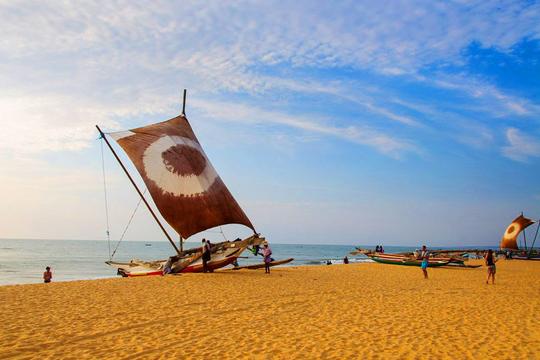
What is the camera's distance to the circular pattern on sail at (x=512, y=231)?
58281mm

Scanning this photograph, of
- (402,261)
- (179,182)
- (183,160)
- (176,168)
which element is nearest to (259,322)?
(179,182)

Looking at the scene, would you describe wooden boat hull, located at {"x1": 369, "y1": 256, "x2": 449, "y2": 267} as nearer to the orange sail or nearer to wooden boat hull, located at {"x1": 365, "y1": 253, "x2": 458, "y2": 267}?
wooden boat hull, located at {"x1": 365, "y1": 253, "x2": 458, "y2": 267}

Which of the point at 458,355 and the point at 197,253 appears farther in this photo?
the point at 197,253

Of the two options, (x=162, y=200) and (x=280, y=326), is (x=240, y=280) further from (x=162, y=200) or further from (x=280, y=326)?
(x=280, y=326)

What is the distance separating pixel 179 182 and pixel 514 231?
5604 cm

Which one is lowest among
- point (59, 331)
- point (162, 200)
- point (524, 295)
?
point (524, 295)

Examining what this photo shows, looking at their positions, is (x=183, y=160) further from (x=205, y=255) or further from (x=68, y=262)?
(x=68, y=262)

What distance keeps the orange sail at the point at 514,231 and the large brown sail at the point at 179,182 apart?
168 ft

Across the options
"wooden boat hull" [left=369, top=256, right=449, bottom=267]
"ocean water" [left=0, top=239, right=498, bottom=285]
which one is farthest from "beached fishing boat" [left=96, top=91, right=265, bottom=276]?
"wooden boat hull" [left=369, top=256, right=449, bottom=267]

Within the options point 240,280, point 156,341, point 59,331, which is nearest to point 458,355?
point 156,341

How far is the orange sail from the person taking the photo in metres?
57.8

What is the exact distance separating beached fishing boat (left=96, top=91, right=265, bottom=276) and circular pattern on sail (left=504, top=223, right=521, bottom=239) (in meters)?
51.5

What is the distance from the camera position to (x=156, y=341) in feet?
28.1

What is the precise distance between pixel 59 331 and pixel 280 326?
532 cm
